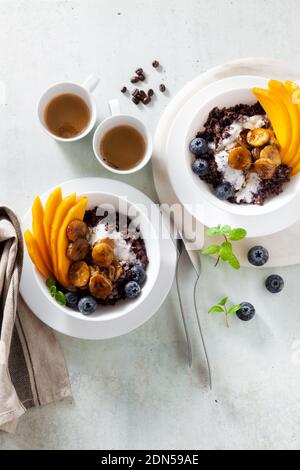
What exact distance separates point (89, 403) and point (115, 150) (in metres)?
1.01

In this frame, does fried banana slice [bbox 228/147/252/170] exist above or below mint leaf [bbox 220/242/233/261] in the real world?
above

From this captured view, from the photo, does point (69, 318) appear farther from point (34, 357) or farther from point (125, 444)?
point (125, 444)

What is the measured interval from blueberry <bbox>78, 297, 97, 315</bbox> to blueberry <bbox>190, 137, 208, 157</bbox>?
0.66 metres

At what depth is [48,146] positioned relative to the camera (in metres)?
2.16

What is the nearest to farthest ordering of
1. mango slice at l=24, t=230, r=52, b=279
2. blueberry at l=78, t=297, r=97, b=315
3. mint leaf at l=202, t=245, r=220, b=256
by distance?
mango slice at l=24, t=230, r=52, b=279
blueberry at l=78, t=297, r=97, b=315
mint leaf at l=202, t=245, r=220, b=256

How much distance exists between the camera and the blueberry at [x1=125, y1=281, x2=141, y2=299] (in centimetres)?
191

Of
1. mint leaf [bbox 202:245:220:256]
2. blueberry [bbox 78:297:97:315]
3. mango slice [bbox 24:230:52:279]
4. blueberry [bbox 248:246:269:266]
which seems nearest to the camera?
mango slice [bbox 24:230:52:279]

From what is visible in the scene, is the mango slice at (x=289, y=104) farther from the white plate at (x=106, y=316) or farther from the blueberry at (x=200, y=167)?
the white plate at (x=106, y=316)

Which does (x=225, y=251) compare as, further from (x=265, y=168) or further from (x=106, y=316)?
(x=106, y=316)

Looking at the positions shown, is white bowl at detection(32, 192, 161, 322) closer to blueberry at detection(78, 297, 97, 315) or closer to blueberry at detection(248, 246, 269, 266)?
blueberry at detection(78, 297, 97, 315)

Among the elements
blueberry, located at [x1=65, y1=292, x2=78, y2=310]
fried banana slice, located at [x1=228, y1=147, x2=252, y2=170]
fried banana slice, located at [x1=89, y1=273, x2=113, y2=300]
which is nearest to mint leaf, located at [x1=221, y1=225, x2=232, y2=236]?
fried banana slice, located at [x1=228, y1=147, x2=252, y2=170]

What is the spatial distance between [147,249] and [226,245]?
29cm
